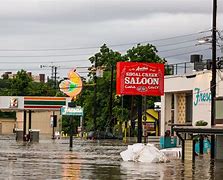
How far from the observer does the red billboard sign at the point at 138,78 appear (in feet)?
166

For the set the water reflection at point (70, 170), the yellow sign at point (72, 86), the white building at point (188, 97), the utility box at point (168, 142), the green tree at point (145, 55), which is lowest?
the water reflection at point (70, 170)

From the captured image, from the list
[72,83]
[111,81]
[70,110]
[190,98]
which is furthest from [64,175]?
[111,81]

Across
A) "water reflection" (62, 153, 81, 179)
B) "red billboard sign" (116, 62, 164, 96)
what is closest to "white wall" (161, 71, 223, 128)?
"red billboard sign" (116, 62, 164, 96)

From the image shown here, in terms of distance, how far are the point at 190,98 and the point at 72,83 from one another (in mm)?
25009

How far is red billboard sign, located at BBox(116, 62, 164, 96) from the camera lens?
166ft

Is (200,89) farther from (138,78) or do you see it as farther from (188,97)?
(188,97)

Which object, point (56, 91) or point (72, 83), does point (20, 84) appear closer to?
point (56, 91)

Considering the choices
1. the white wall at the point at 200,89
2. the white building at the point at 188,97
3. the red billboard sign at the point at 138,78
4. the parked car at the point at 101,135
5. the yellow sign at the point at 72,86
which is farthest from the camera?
the parked car at the point at 101,135

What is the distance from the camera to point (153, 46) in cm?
9888

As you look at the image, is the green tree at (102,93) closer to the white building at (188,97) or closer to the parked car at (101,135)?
the parked car at (101,135)

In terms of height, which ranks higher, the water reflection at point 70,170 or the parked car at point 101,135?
the parked car at point 101,135

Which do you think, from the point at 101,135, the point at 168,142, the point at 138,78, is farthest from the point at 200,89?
the point at 101,135

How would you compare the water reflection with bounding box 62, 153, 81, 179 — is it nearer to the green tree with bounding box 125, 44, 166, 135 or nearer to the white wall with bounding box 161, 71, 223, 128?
the white wall with bounding box 161, 71, 223, 128

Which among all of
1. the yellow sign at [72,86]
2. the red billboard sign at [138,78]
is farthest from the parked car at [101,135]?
the red billboard sign at [138,78]
